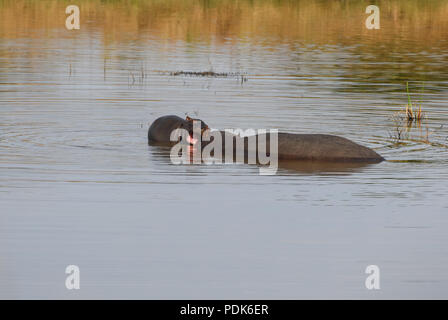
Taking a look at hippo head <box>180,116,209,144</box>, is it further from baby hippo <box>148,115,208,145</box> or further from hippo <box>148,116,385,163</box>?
hippo <box>148,116,385,163</box>

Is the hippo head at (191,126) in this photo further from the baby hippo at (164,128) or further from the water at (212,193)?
the water at (212,193)

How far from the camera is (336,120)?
17719mm

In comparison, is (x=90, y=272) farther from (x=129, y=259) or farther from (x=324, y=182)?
(x=324, y=182)

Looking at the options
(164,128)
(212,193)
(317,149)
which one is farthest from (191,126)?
(212,193)

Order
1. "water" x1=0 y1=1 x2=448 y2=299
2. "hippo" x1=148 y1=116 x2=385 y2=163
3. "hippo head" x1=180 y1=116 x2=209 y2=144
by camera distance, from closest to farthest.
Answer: "water" x1=0 y1=1 x2=448 y2=299 → "hippo" x1=148 y1=116 x2=385 y2=163 → "hippo head" x1=180 y1=116 x2=209 y2=144

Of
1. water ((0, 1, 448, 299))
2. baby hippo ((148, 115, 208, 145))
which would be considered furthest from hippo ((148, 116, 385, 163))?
baby hippo ((148, 115, 208, 145))

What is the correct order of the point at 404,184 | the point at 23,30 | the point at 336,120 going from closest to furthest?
the point at 404,184 < the point at 336,120 < the point at 23,30

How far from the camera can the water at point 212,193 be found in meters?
8.60

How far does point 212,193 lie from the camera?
38.5ft

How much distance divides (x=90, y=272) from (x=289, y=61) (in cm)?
1908

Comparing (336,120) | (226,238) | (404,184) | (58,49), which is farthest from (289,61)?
(226,238)

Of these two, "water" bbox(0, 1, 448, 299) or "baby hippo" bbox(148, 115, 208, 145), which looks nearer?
"water" bbox(0, 1, 448, 299)

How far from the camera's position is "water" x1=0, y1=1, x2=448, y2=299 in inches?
339

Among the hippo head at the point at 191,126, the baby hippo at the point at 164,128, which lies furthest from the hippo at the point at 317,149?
the baby hippo at the point at 164,128
